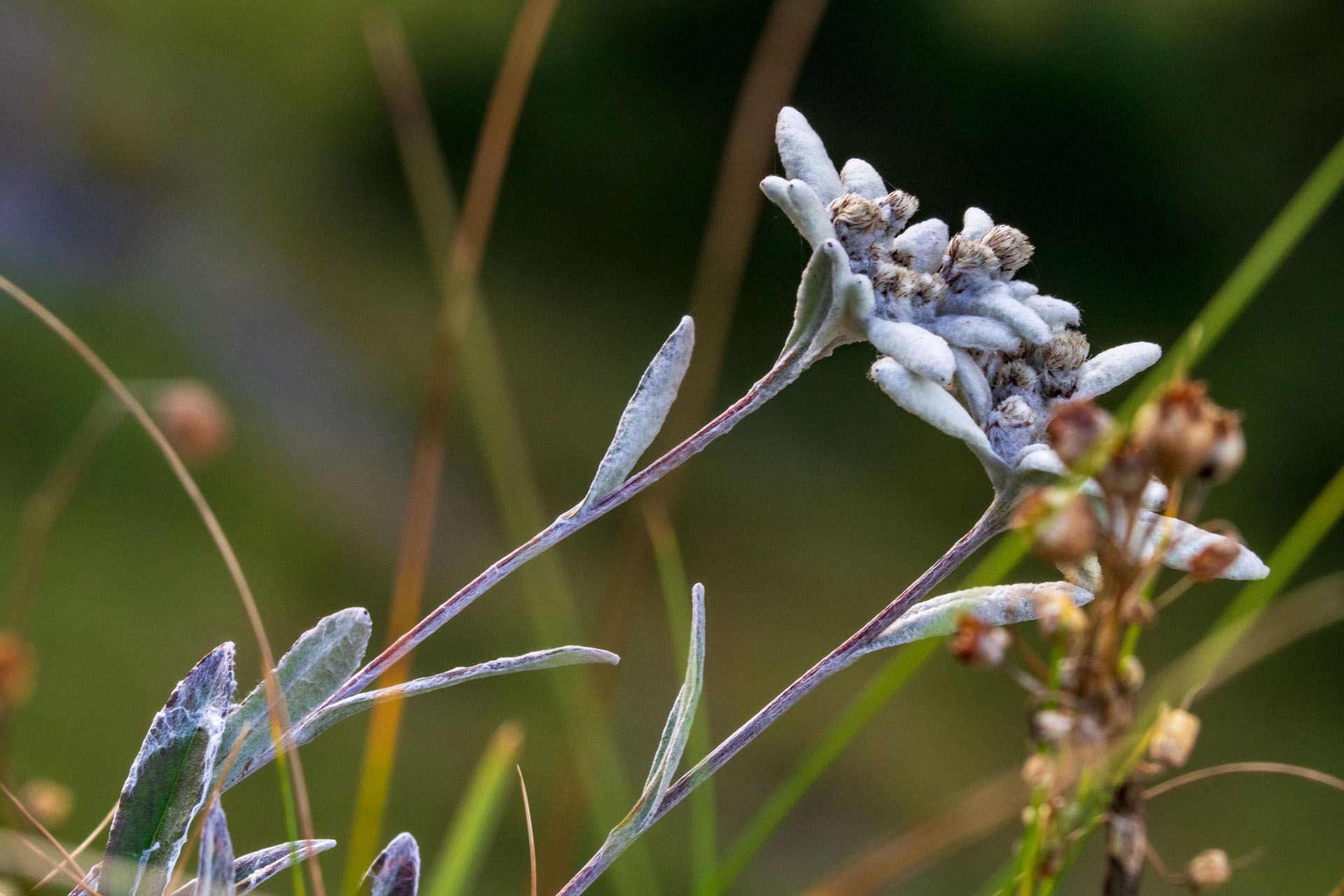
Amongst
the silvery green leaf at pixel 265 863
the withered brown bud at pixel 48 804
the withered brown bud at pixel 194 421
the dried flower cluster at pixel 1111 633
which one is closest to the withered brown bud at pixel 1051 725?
the dried flower cluster at pixel 1111 633

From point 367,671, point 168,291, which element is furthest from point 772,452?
point 367,671

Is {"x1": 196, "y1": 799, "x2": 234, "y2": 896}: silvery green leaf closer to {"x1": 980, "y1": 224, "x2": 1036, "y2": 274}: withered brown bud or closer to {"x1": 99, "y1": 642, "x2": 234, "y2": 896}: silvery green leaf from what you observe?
{"x1": 99, "y1": 642, "x2": 234, "y2": 896}: silvery green leaf

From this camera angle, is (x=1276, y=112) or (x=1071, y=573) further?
(x=1276, y=112)

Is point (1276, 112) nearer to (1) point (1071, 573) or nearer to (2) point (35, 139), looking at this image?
(1) point (1071, 573)

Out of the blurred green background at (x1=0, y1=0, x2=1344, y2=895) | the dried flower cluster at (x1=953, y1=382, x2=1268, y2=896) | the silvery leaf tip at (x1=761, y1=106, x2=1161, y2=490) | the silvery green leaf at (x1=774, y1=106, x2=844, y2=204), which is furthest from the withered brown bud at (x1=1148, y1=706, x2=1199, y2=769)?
the blurred green background at (x1=0, y1=0, x2=1344, y2=895)

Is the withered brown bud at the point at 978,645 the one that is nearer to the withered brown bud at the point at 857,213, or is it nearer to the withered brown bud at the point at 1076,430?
the withered brown bud at the point at 1076,430

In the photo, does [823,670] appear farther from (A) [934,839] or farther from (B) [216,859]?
(B) [216,859]

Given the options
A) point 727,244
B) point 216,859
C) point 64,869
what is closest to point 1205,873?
point 216,859
